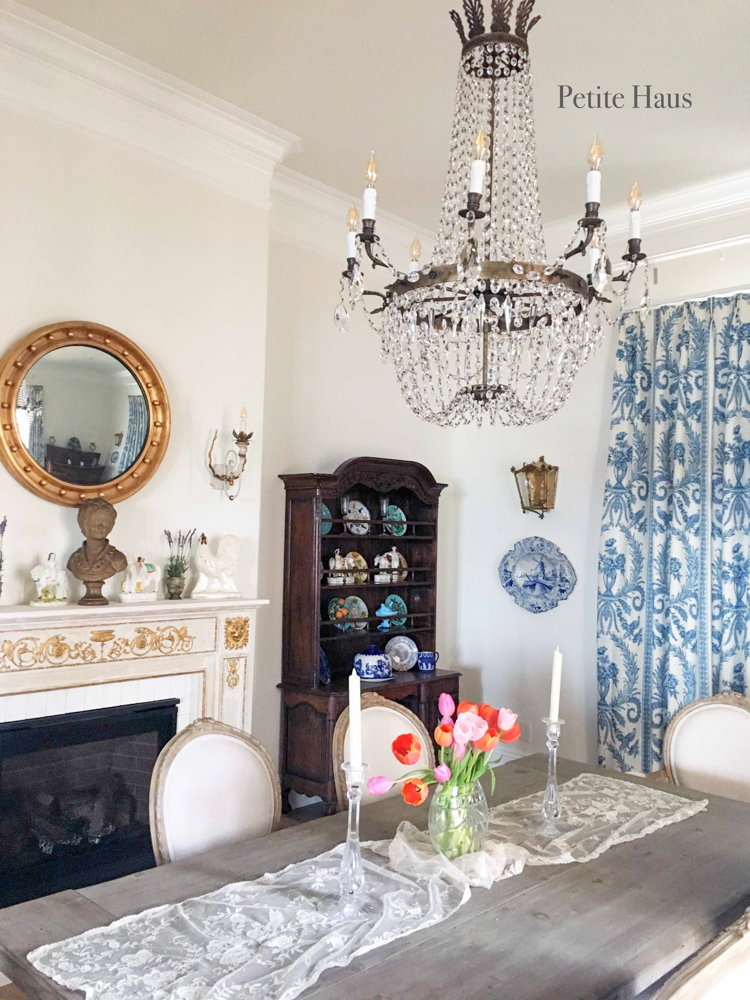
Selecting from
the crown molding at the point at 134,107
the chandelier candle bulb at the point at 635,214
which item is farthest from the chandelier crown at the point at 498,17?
the crown molding at the point at 134,107

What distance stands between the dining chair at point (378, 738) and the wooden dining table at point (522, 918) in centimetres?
32

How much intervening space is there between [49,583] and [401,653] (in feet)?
7.12

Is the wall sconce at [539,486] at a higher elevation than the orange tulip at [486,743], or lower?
higher

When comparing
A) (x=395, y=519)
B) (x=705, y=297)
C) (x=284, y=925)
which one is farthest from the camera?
(x=395, y=519)

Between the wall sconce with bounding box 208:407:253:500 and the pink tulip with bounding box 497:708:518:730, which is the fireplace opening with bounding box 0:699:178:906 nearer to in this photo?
the wall sconce with bounding box 208:407:253:500

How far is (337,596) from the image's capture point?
4.39m

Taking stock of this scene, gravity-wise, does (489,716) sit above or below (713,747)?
above

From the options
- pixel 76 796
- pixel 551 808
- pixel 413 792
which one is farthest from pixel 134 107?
pixel 551 808

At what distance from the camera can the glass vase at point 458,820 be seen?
1750 millimetres

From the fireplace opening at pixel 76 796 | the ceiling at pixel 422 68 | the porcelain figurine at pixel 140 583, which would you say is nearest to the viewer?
the ceiling at pixel 422 68

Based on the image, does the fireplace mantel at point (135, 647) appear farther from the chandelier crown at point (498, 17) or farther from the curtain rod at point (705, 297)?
the curtain rod at point (705, 297)

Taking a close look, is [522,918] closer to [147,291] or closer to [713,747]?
[713,747]

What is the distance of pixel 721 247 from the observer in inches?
155

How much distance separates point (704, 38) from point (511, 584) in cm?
296
